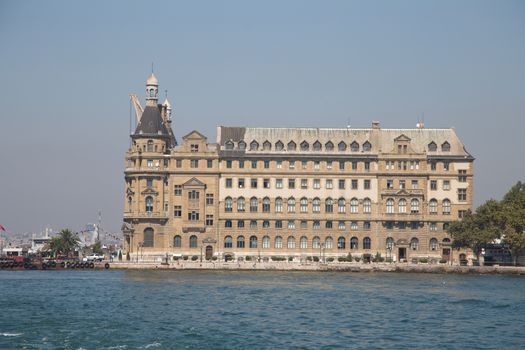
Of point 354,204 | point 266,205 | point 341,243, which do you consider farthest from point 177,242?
point 354,204

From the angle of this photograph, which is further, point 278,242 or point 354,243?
point 354,243

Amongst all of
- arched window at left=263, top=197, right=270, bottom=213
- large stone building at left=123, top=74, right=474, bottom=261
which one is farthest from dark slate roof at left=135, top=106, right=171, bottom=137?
arched window at left=263, top=197, right=270, bottom=213

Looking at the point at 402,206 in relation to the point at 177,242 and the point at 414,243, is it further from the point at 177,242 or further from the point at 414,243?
the point at 177,242

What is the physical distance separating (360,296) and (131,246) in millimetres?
72423

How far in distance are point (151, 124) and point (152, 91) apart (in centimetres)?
654

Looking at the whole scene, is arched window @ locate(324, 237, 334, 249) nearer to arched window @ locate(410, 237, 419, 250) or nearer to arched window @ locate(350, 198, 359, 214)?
arched window @ locate(350, 198, 359, 214)

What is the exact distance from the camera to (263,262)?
161 meters

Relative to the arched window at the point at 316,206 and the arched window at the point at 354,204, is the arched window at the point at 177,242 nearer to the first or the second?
the arched window at the point at 316,206

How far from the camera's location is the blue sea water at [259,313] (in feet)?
239

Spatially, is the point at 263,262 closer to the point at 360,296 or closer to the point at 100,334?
the point at 360,296

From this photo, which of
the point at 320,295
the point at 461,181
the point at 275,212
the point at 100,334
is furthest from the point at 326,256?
the point at 100,334

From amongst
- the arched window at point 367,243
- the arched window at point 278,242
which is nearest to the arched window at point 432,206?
the arched window at point 367,243

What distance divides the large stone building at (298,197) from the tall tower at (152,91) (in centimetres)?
546

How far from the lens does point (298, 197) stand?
174m
